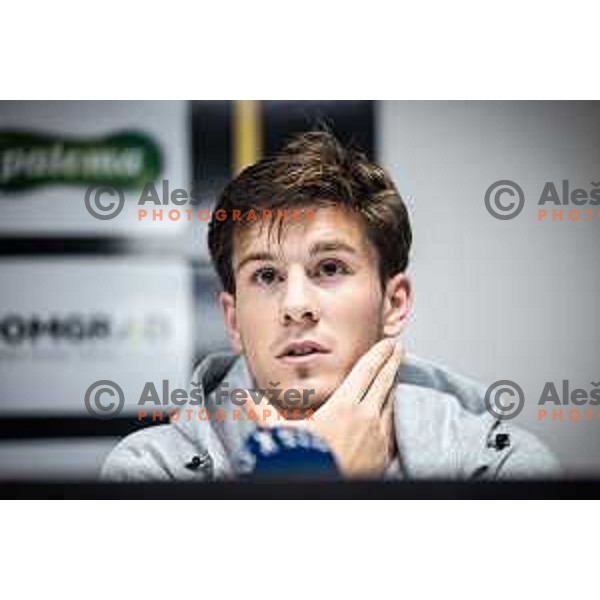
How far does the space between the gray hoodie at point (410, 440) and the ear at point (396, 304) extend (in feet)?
0.37

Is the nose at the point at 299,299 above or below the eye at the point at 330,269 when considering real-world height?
below

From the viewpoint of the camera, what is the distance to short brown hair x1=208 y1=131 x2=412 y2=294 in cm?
268

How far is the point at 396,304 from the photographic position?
2.71 metres

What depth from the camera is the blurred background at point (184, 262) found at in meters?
2.73

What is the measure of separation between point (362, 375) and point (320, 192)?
601 mm

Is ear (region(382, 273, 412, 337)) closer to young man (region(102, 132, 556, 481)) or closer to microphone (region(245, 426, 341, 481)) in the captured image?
young man (region(102, 132, 556, 481))

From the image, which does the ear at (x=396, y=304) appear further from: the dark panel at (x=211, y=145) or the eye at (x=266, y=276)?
the dark panel at (x=211, y=145)

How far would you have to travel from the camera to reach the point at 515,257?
9.02ft

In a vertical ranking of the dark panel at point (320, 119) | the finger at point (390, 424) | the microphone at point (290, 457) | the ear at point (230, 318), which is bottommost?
the microphone at point (290, 457)

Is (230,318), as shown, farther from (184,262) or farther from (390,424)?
(390,424)

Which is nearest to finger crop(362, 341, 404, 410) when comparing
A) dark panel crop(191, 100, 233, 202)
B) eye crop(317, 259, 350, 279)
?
eye crop(317, 259, 350, 279)

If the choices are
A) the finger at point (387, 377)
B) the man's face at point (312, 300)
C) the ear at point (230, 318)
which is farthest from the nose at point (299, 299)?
the finger at point (387, 377)

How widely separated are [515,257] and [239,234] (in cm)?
90

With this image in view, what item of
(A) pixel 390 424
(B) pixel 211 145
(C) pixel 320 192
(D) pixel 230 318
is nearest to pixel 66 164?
(B) pixel 211 145
